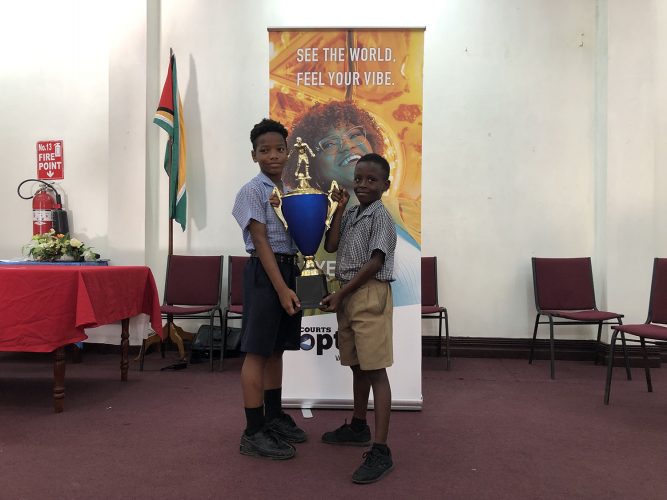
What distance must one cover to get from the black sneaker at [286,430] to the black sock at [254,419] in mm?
114

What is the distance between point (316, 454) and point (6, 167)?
456 cm

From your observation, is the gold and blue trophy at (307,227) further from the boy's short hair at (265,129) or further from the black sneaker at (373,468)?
the black sneaker at (373,468)

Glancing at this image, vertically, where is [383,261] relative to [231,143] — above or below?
below

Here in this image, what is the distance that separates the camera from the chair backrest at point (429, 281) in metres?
4.28

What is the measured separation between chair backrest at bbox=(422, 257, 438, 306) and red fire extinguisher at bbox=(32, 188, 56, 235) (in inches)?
138

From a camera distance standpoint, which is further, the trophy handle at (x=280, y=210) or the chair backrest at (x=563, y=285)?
the chair backrest at (x=563, y=285)

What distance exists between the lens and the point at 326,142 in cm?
291

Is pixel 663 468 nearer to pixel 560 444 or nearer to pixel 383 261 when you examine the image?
pixel 560 444

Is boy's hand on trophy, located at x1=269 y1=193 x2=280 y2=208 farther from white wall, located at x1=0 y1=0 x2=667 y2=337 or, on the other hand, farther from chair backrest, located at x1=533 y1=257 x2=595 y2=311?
chair backrest, located at x1=533 y1=257 x2=595 y2=311

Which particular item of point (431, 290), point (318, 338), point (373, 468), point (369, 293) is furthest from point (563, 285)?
point (373, 468)

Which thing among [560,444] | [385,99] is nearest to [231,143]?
[385,99]

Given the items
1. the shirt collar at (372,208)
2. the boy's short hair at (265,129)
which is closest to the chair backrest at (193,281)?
the boy's short hair at (265,129)

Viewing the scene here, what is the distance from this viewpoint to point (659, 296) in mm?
3178

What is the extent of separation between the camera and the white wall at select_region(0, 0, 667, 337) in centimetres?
438
